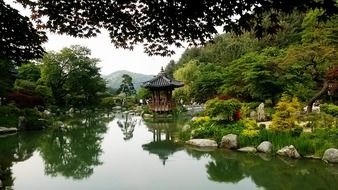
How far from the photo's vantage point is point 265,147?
10.9 meters

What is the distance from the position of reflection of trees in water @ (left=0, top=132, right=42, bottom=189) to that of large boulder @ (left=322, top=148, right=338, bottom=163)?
7189 mm

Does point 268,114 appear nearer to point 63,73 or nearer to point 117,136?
point 117,136

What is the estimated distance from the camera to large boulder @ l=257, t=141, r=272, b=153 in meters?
10.8

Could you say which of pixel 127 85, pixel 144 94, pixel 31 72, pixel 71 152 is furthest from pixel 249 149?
pixel 127 85

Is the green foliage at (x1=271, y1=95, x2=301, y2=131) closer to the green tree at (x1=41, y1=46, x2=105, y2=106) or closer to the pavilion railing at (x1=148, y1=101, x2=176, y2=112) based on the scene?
the pavilion railing at (x1=148, y1=101, x2=176, y2=112)

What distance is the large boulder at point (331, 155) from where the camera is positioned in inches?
374

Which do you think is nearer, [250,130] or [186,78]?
[250,130]

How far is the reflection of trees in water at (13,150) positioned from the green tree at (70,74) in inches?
688

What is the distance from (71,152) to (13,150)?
1786mm

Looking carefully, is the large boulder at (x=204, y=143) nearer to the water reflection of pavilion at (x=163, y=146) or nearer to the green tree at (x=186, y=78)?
the water reflection of pavilion at (x=163, y=146)

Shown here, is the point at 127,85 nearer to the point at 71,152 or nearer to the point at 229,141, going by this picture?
the point at 71,152

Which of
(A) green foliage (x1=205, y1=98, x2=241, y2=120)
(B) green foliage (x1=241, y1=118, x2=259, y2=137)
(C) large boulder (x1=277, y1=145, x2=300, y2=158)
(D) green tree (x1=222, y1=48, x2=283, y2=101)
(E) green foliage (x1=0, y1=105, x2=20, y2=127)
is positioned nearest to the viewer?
(C) large boulder (x1=277, y1=145, x2=300, y2=158)

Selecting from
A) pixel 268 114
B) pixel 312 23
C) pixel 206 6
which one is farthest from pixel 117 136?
pixel 206 6

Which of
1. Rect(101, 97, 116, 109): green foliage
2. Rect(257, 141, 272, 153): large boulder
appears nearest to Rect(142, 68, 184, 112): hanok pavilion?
Rect(101, 97, 116, 109): green foliage
